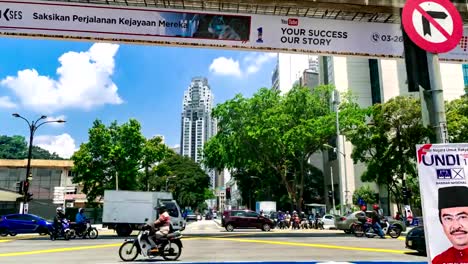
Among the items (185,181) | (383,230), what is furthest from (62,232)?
(185,181)

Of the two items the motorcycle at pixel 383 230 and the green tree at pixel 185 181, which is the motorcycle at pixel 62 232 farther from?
the green tree at pixel 185 181

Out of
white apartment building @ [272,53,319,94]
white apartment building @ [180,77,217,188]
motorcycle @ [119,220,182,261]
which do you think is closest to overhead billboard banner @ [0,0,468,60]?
motorcycle @ [119,220,182,261]

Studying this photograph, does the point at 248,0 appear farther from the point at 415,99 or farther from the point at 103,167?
the point at 103,167

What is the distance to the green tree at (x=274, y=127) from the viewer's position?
43969 millimetres

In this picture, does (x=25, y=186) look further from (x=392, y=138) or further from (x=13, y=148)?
(x=13, y=148)

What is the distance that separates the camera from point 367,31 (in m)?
11.6

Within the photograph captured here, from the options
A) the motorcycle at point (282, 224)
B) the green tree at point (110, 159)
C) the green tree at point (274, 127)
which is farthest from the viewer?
the green tree at point (110, 159)

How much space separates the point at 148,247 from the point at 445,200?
9.82 metres

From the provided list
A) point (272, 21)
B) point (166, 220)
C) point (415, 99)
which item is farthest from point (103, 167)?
point (272, 21)

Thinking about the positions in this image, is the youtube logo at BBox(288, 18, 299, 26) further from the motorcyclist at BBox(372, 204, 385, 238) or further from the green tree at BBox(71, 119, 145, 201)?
the green tree at BBox(71, 119, 145, 201)

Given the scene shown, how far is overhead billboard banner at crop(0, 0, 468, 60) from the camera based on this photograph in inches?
413

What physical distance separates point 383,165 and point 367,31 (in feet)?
76.9

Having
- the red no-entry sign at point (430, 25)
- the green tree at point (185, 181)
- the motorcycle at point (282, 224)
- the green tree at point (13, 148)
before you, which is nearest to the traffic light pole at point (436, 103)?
the red no-entry sign at point (430, 25)

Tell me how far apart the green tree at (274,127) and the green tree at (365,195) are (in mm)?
9454
